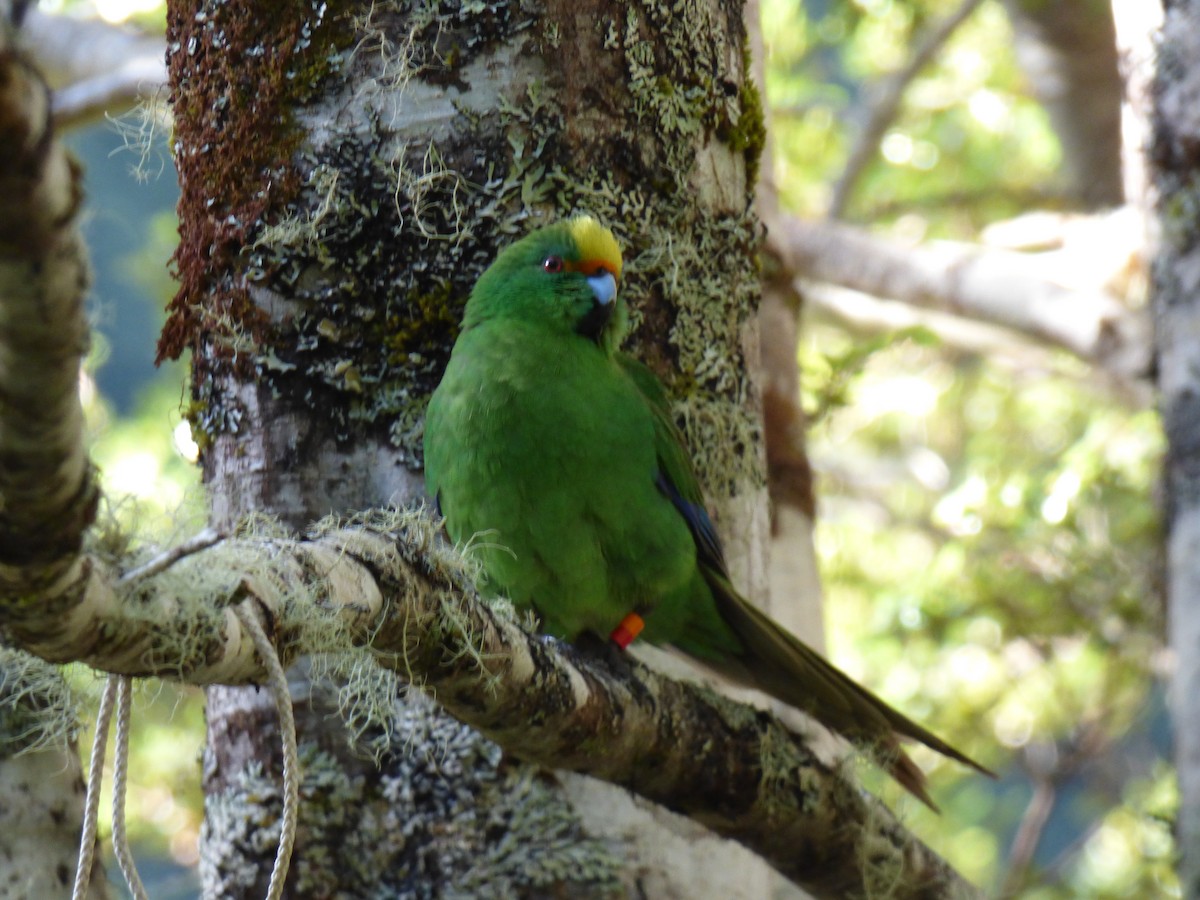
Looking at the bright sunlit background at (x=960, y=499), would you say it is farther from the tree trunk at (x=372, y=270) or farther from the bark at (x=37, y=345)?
the bark at (x=37, y=345)

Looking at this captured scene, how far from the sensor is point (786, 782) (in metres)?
2.14

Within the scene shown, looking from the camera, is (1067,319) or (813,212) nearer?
(1067,319)

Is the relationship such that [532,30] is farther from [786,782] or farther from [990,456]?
[990,456]

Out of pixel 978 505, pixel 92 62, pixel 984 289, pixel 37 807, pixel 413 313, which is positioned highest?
pixel 92 62

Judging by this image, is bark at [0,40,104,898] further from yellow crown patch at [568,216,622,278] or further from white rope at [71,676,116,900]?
yellow crown patch at [568,216,622,278]

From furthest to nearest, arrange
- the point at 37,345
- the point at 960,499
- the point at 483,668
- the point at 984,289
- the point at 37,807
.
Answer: the point at 984,289
the point at 960,499
the point at 37,807
the point at 483,668
the point at 37,345

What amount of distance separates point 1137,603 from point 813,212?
4.08 meters

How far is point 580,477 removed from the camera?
232cm

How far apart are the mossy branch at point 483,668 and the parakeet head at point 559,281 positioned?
1.81 feet

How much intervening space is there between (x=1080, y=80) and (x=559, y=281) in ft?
14.6

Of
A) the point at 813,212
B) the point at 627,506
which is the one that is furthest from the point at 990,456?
the point at 627,506

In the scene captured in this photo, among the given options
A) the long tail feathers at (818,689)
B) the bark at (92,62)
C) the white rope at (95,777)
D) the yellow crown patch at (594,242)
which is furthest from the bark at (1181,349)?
the bark at (92,62)

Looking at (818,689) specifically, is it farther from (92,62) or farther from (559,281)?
(92,62)

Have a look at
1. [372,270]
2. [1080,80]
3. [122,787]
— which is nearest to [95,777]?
[122,787]
